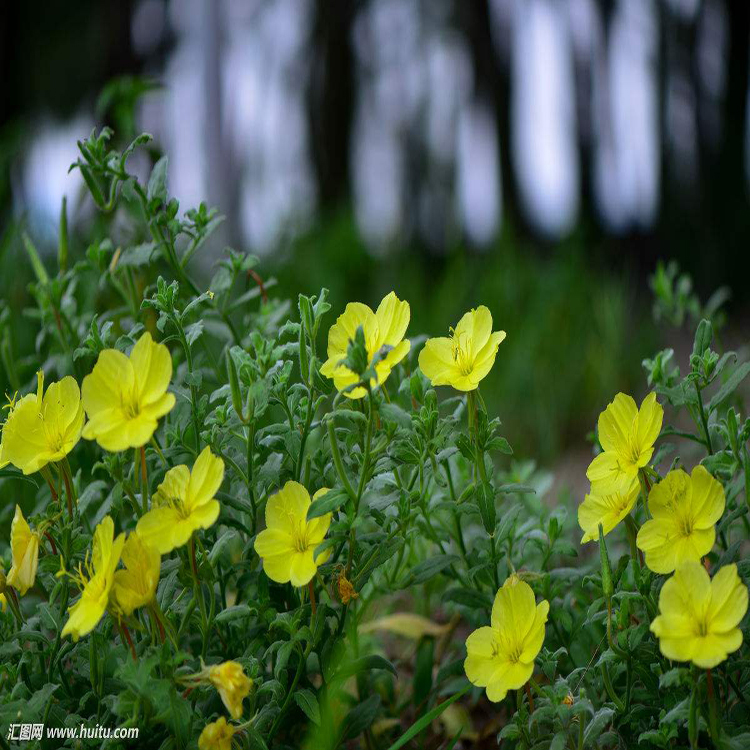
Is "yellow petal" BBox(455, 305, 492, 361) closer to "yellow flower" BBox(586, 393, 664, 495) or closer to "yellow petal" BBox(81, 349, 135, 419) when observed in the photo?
"yellow flower" BBox(586, 393, 664, 495)

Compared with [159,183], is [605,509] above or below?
below

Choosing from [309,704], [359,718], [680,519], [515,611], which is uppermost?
[680,519]

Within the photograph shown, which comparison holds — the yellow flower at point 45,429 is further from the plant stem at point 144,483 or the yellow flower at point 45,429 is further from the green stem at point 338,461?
the green stem at point 338,461

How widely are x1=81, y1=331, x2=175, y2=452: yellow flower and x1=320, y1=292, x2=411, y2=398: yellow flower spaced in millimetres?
171

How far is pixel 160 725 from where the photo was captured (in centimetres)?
100

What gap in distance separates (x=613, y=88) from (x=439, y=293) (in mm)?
2749

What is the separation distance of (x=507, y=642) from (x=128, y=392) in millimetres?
460

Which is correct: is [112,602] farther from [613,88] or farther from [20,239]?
[613,88]

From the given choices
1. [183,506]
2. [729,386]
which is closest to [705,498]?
[729,386]

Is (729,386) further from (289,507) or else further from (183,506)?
(183,506)

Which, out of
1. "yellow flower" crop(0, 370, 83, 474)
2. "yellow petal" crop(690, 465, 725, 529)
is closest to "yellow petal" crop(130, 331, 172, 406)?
"yellow flower" crop(0, 370, 83, 474)

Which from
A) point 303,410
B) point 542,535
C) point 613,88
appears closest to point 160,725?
point 303,410

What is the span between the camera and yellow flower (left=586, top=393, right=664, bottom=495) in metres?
0.91

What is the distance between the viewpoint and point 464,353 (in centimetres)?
98
